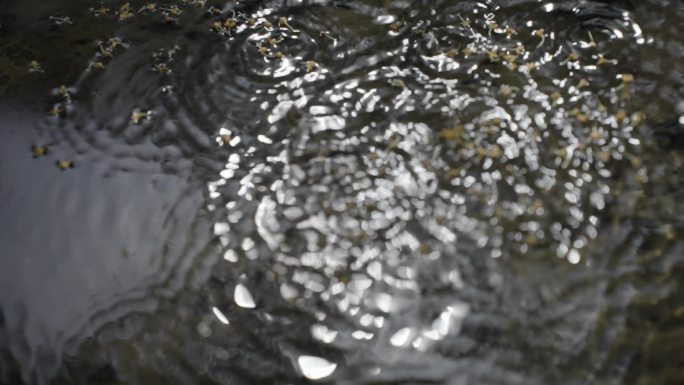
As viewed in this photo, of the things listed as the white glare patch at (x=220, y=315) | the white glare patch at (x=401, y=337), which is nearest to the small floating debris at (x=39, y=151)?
the white glare patch at (x=220, y=315)

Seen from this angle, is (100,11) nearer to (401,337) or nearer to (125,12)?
(125,12)

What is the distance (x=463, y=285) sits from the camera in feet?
5.16

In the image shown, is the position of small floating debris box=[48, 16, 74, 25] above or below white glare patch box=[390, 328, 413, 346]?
above

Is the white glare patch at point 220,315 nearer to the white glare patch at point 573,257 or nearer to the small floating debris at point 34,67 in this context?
the white glare patch at point 573,257

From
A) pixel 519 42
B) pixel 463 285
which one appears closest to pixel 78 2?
pixel 519 42

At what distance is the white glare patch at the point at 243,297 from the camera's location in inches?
62.7

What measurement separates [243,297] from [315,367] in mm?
261

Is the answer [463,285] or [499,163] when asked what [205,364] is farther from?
[499,163]

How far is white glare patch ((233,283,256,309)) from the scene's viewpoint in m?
1.59

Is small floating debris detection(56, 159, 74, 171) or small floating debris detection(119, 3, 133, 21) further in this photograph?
small floating debris detection(119, 3, 133, 21)

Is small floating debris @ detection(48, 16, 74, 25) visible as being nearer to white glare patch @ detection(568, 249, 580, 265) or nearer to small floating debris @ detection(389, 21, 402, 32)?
small floating debris @ detection(389, 21, 402, 32)

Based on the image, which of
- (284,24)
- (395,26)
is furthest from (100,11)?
(395,26)

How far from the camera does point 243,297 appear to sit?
5.27 ft

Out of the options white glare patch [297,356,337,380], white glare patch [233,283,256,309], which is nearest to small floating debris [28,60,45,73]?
white glare patch [233,283,256,309]
